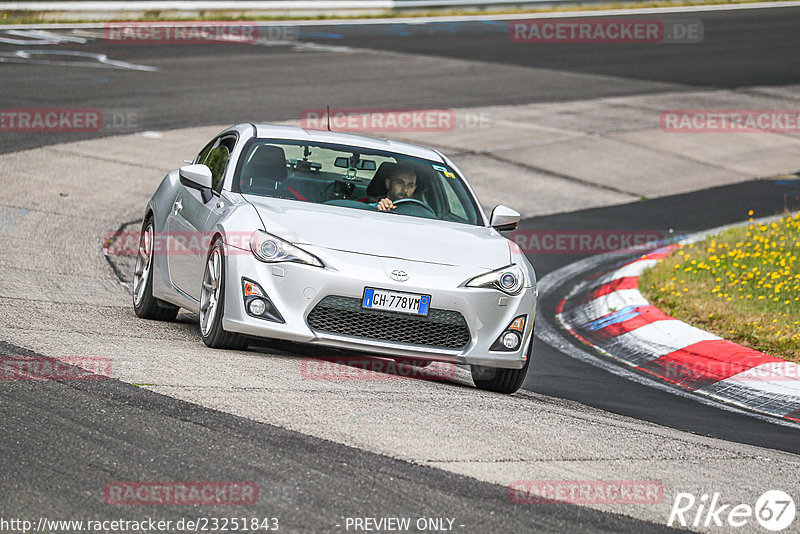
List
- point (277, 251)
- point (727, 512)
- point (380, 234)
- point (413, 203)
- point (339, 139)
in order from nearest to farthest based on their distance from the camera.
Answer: point (727, 512) < point (277, 251) < point (380, 234) < point (413, 203) < point (339, 139)

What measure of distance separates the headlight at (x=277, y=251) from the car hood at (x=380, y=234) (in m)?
0.06

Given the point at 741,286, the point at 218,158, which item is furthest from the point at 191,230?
the point at 741,286

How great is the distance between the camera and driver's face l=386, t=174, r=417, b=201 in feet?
28.1

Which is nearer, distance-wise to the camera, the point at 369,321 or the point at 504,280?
the point at 369,321

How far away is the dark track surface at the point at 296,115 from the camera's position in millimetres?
4773

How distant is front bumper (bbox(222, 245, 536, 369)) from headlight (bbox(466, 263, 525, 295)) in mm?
47

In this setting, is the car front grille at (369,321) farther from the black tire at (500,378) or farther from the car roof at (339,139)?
the car roof at (339,139)

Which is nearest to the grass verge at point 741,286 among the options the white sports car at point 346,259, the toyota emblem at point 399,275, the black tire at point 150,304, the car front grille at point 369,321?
the white sports car at point 346,259

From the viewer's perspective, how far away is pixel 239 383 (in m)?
6.31

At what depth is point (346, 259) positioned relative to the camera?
7.18 meters

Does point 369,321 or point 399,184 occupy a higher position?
point 399,184

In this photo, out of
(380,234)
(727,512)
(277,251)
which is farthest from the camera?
(380,234)

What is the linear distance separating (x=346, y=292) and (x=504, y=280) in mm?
989

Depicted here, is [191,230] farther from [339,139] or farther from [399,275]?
[399,275]
